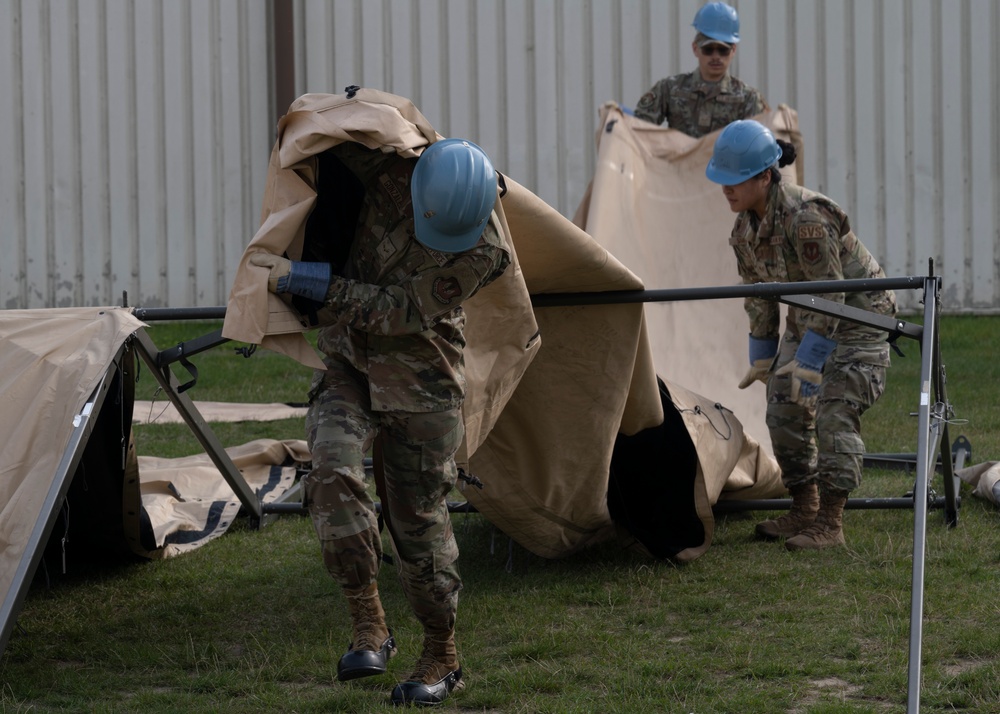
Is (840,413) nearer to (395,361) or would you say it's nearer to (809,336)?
(809,336)

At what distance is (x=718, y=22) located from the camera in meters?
7.73

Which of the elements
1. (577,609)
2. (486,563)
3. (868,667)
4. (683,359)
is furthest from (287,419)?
(868,667)

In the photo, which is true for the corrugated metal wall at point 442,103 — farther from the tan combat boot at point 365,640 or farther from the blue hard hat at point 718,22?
the tan combat boot at point 365,640

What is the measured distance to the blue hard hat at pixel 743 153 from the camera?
17.3ft

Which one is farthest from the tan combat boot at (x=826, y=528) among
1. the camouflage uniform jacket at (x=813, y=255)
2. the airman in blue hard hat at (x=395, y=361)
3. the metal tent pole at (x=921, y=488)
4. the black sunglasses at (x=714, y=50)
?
the black sunglasses at (x=714, y=50)

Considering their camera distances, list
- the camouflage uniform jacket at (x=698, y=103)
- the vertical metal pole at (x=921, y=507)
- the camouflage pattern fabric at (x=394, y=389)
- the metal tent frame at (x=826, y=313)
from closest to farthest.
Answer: the vertical metal pole at (x=921, y=507) < the camouflage pattern fabric at (x=394, y=389) < the metal tent frame at (x=826, y=313) < the camouflage uniform jacket at (x=698, y=103)

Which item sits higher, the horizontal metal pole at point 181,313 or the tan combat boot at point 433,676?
the horizontal metal pole at point 181,313

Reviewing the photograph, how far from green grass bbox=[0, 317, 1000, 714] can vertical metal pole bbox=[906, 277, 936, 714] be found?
0.27 metres

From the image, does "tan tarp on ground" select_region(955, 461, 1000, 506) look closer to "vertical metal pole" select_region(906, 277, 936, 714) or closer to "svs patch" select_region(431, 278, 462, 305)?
"vertical metal pole" select_region(906, 277, 936, 714)

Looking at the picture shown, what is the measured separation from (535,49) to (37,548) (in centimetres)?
857

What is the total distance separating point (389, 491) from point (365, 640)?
0.42 m

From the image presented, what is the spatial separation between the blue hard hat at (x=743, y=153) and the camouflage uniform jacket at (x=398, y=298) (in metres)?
1.79

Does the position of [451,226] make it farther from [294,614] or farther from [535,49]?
[535,49]

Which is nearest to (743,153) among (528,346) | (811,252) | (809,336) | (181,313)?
(811,252)
